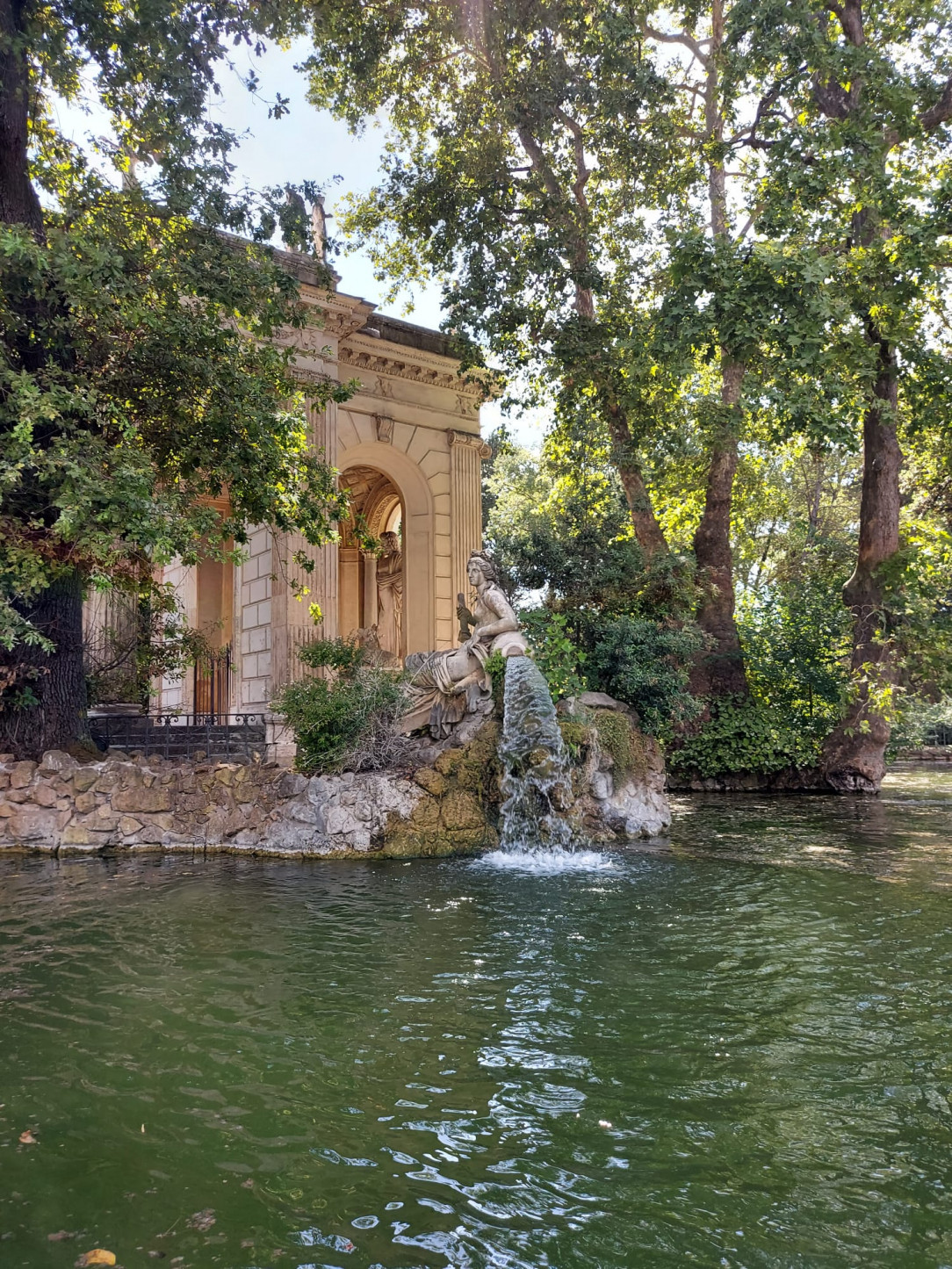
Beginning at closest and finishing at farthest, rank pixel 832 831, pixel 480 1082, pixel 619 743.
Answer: pixel 480 1082, pixel 832 831, pixel 619 743

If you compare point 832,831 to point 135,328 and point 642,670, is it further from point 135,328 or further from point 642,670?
point 135,328

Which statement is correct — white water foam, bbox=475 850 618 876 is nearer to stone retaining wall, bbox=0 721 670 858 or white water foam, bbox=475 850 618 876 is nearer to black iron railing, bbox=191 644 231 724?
stone retaining wall, bbox=0 721 670 858

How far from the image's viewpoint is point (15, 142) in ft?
32.0

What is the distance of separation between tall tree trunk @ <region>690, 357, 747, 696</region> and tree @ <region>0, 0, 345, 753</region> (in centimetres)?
897

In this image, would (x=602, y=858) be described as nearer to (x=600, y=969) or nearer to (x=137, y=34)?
(x=600, y=969)

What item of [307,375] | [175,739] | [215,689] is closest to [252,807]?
[175,739]

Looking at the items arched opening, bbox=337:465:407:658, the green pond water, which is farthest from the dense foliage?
the green pond water

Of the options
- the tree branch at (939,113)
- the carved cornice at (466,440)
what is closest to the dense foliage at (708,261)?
the tree branch at (939,113)

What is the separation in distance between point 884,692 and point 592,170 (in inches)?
443

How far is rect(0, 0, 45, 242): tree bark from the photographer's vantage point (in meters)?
9.55

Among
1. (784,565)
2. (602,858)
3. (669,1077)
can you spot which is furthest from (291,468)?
(784,565)

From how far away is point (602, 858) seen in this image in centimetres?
845

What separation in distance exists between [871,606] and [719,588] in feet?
10.3

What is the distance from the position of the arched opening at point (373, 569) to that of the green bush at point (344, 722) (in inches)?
469
